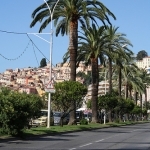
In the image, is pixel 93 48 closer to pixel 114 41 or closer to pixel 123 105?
pixel 114 41

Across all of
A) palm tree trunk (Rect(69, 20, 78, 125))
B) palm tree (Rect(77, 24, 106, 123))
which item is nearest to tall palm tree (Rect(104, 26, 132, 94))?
palm tree (Rect(77, 24, 106, 123))

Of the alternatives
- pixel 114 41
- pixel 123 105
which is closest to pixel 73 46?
pixel 114 41

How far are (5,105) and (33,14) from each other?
19.9 metres

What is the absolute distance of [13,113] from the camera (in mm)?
24859

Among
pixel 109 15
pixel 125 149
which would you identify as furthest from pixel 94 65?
pixel 125 149

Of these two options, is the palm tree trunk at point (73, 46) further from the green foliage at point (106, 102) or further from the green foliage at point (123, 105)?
the green foliage at point (123, 105)

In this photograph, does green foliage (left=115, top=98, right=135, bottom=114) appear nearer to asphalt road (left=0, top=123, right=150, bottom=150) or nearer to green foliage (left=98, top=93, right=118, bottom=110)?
green foliage (left=98, top=93, right=118, bottom=110)

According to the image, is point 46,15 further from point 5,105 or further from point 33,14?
point 5,105

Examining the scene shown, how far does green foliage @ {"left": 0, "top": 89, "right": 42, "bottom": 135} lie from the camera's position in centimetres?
2470

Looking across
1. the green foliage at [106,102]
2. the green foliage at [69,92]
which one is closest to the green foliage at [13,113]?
the green foliage at [69,92]

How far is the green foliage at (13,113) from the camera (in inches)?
972

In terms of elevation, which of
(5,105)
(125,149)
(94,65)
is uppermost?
(94,65)

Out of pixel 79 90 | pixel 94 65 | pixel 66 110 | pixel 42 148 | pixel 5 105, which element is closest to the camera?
pixel 42 148

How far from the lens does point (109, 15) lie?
1711 inches
